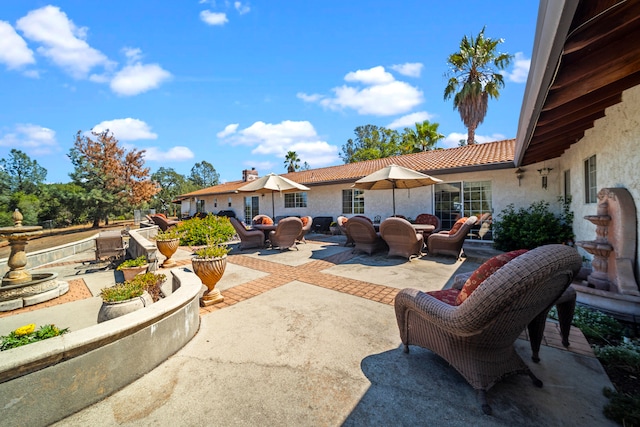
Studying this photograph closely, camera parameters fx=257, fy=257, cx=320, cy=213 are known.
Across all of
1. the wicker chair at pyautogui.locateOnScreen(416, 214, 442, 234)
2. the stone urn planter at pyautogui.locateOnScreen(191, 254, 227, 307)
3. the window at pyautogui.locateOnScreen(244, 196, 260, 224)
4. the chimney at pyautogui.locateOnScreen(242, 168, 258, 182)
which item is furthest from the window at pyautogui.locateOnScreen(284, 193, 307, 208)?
the stone urn planter at pyautogui.locateOnScreen(191, 254, 227, 307)

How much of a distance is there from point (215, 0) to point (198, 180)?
75.9 meters

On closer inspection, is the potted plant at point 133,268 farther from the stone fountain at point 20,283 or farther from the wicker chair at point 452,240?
the wicker chair at point 452,240

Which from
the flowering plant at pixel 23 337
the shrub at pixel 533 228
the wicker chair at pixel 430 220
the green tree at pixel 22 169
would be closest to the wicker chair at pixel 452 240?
the wicker chair at pixel 430 220

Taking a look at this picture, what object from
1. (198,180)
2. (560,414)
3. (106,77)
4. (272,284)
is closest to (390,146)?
(106,77)

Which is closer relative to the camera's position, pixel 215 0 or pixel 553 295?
pixel 553 295

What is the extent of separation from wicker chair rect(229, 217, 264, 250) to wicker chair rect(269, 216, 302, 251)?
0.53 m

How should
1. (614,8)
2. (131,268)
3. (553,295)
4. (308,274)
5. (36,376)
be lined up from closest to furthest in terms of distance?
(614,8), (36,376), (553,295), (131,268), (308,274)

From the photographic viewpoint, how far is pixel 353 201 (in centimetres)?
1276

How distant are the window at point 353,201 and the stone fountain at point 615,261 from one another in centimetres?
880

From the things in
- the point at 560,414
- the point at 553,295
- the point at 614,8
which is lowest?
the point at 560,414

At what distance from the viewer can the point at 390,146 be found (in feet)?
102

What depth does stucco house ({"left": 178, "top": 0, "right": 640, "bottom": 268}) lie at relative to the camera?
180 centimetres

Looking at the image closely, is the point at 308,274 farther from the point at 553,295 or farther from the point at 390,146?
the point at 390,146

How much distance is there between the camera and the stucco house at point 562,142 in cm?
180
